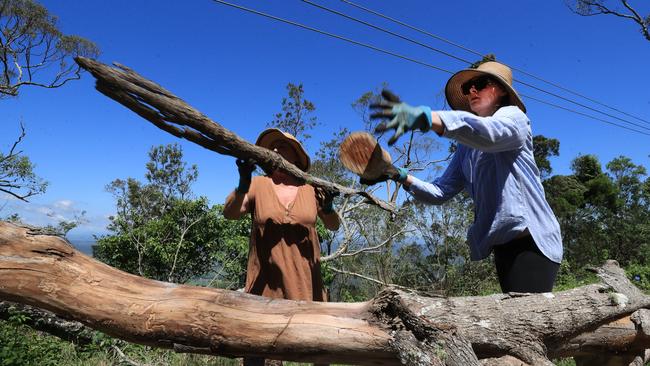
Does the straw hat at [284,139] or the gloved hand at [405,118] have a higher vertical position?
the straw hat at [284,139]

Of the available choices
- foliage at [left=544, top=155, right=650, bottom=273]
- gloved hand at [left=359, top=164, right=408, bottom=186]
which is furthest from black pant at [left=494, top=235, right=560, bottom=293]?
foliage at [left=544, top=155, right=650, bottom=273]

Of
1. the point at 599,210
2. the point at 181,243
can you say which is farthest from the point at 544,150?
the point at 181,243

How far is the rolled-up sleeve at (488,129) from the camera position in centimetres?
155

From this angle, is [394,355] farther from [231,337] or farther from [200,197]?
[200,197]

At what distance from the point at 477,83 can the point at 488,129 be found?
61 cm

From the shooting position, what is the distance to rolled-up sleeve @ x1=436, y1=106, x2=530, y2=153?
155cm

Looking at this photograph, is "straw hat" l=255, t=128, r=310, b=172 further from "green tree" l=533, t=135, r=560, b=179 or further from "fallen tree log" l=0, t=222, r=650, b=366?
"green tree" l=533, t=135, r=560, b=179

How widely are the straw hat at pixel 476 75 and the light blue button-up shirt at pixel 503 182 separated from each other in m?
0.19

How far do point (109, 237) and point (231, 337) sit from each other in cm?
669

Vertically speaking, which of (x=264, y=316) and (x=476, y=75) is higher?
(x=476, y=75)

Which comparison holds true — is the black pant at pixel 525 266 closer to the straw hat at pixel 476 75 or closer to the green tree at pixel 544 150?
the straw hat at pixel 476 75

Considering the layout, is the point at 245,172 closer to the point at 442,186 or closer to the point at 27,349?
the point at 442,186

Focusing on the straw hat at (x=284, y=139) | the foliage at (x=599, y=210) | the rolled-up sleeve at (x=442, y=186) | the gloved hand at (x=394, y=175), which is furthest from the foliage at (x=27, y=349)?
the foliage at (x=599, y=210)

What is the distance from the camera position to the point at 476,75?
6.90 feet
